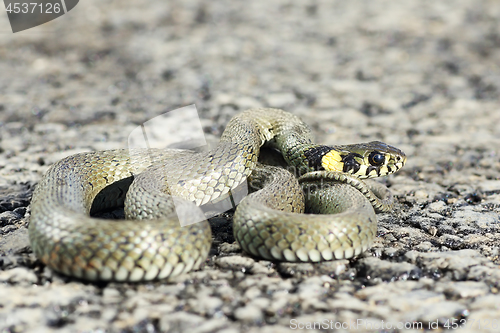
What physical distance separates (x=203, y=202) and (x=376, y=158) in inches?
71.1

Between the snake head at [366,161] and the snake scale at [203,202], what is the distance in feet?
0.03

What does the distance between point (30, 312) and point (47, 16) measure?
845 cm

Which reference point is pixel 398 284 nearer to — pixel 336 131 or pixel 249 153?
pixel 249 153

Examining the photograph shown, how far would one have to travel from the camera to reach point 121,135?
612cm

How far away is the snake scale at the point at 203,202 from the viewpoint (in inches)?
114

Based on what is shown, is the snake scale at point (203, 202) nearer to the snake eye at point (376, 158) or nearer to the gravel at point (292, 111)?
the snake eye at point (376, 158)

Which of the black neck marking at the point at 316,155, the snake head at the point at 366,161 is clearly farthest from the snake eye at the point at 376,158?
the black neck marking at the point at 316,155

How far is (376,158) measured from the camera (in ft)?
15.2

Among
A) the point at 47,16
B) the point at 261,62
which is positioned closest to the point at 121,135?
the point at 261,62

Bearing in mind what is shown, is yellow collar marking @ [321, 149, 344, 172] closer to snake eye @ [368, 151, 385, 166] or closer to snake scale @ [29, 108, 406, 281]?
snake scale @ [29, 108, 406, 281]

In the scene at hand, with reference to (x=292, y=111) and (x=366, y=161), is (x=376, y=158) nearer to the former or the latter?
(x=366, y=161)

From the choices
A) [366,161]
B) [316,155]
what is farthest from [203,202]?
[366,161]

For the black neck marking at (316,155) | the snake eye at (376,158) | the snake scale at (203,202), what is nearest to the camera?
the snake scale at (203,202)

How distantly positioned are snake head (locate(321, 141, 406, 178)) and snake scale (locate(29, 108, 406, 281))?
1cm
